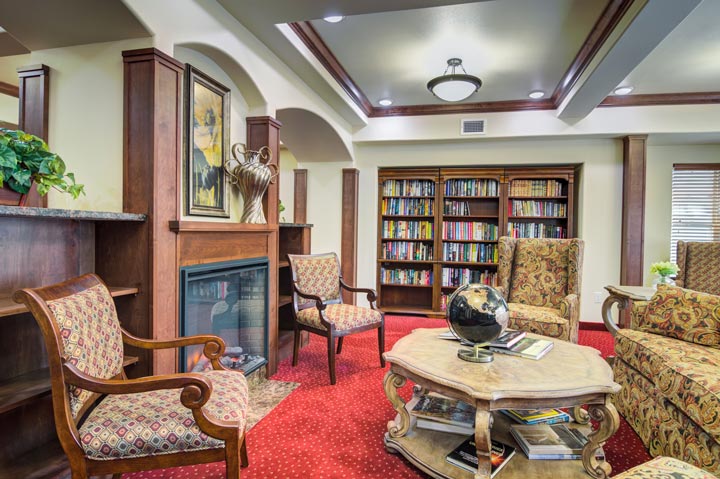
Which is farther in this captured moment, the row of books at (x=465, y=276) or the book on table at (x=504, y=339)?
the row of books at (x=465, y=276)

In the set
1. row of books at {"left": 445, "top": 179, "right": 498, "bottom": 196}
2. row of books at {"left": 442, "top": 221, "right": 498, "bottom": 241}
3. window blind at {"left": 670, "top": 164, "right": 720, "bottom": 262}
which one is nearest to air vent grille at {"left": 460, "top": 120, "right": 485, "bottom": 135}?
row of books at {"left": 445, "top": 179, "right": 498, "bottom": 196}

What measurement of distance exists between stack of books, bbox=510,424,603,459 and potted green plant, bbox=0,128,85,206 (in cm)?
227

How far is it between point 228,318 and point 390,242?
3.10m

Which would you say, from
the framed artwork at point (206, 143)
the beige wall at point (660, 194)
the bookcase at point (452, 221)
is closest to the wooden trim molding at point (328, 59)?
the framed artwork at point (206, 143)

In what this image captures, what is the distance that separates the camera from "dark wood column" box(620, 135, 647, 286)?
4.43 m

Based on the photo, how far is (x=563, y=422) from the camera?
2014mm

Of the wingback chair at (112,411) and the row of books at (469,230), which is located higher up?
the row of books at (469,230)

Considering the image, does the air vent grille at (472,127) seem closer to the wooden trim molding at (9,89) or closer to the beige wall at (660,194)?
the beige wall at (660,194)

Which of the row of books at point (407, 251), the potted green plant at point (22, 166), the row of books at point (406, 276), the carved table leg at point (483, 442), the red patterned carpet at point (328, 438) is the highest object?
the potted green plant at point (22, 166)

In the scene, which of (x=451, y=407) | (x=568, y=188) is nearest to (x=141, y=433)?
(x=451, y=407)

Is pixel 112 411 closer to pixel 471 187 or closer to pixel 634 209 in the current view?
pixel 471 187

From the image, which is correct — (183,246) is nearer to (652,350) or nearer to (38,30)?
(38,30)

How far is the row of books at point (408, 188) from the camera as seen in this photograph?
17.4 ft

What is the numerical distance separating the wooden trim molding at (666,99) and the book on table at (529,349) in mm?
3495
